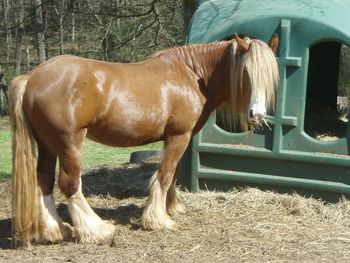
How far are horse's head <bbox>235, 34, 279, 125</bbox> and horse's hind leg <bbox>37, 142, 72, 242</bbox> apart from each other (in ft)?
5.31

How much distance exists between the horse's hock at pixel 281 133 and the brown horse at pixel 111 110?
28.5 inches

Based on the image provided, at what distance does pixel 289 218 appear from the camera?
5.29 metres

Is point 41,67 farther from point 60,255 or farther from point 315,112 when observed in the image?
point 315,112

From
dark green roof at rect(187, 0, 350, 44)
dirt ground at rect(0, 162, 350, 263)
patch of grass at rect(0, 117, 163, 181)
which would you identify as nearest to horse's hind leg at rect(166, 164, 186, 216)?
dirt ground at rect(0, 162, 350, 263)

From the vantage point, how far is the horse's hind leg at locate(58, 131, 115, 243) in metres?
4.35

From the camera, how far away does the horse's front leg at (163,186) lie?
16.0ft

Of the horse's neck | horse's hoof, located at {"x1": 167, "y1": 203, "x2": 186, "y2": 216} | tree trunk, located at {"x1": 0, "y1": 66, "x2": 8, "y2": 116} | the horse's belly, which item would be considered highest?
the horse's neck

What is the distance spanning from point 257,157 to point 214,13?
1578mm

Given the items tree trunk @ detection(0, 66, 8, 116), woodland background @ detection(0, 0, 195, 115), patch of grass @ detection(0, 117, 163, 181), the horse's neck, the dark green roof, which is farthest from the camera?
tree trunk @ detection(0, 66, 8, 116)

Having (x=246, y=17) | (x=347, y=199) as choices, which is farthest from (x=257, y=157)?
(x=246, y=17)

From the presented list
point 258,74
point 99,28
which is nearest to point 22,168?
point 258,74

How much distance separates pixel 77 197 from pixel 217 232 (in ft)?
4.02

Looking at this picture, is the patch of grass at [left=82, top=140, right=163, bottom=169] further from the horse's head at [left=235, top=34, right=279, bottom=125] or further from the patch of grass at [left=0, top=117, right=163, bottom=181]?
the horse's head at [left=235, top=34, right=279, bottom=125]

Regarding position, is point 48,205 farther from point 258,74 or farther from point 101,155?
point 101,155
